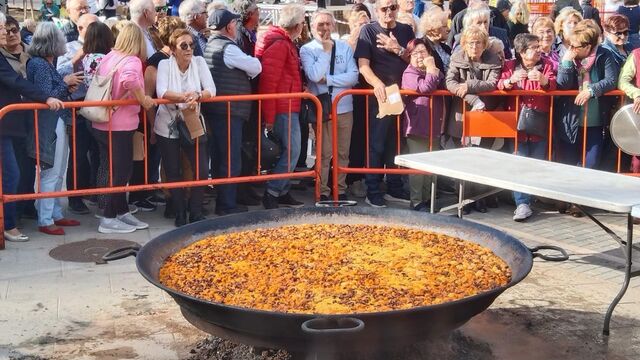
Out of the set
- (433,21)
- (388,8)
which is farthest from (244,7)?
(433,21)

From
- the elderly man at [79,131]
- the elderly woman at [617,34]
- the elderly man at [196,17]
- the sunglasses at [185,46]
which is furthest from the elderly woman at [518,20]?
the elderly man at [79,131]

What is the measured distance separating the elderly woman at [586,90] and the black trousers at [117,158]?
179 inches

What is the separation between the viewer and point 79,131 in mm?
9367

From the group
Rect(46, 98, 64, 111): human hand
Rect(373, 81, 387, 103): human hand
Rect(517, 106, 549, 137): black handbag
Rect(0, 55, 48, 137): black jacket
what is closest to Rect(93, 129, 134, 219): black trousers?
Rect(46, 98, 64, 111): human hand

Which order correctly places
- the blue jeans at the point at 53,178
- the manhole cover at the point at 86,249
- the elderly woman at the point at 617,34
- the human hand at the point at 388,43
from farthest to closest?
the elderly woman at the point at 617,34 < the human hand at the point at 388,43 < the blue jeans at the point at 53,178 < the manhole cover at the point at 86,249

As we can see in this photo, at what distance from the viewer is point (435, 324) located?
15.2 ft

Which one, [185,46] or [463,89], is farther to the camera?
[463,89]

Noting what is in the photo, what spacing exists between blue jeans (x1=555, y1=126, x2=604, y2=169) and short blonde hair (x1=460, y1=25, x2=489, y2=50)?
4.73 ft

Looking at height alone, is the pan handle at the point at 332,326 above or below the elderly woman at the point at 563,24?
below

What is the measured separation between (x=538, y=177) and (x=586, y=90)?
3264 millimetres

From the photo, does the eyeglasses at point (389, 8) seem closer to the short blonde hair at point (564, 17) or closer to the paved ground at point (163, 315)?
the short blonde hair at point (564, 17)

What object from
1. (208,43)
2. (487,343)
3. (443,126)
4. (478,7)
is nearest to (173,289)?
(487,343)

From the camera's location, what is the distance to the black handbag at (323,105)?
9.63 m

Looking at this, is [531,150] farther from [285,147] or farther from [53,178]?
[53,178]
